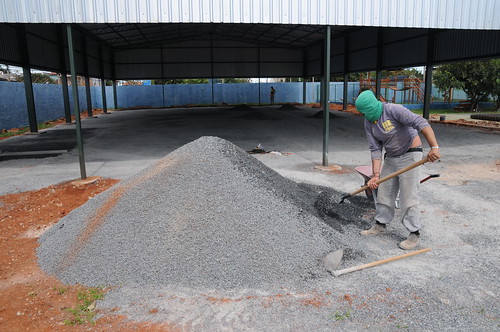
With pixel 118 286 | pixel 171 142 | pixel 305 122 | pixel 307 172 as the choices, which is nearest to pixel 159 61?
pixel 305 122

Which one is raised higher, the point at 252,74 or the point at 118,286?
the point at 252,74

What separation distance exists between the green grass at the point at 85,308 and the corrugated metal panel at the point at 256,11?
595cm

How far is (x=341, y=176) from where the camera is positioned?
26.0ft

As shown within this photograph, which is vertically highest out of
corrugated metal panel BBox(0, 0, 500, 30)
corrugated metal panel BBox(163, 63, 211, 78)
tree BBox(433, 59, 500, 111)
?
corrugated metal panel BBox(163, 63, 211, 78)

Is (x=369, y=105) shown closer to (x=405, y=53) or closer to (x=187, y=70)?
(x=405, y=53)

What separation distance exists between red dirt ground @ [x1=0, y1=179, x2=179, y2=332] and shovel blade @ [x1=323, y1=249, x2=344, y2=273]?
5.35ft

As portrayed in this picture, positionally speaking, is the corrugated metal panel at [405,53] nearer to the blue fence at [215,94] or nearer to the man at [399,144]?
the blue fence at [215,94]

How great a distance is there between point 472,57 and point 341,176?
1105 cm

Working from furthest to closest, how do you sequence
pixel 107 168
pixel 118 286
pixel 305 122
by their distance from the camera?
1. pixel 305 122
2. pixel 107 168
3. pixel 118 286

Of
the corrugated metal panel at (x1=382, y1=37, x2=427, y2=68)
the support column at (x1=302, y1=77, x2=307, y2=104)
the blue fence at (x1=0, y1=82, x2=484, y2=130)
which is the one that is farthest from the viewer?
the blue fence at (x1=0, y1=82, x2=484, y2=130)

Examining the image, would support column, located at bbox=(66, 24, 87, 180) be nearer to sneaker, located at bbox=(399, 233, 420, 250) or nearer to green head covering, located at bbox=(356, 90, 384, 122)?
green head covering, located at bbox=(356, 90, 384, 122)

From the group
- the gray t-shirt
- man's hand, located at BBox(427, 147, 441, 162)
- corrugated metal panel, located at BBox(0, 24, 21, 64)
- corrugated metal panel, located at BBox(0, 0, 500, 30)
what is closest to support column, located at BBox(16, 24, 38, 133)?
corrugated metal panel, located at BBox(0, 24, 21, 64)

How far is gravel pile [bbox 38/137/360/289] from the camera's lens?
147 inches

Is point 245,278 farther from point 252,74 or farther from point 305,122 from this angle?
A: point 252,74
